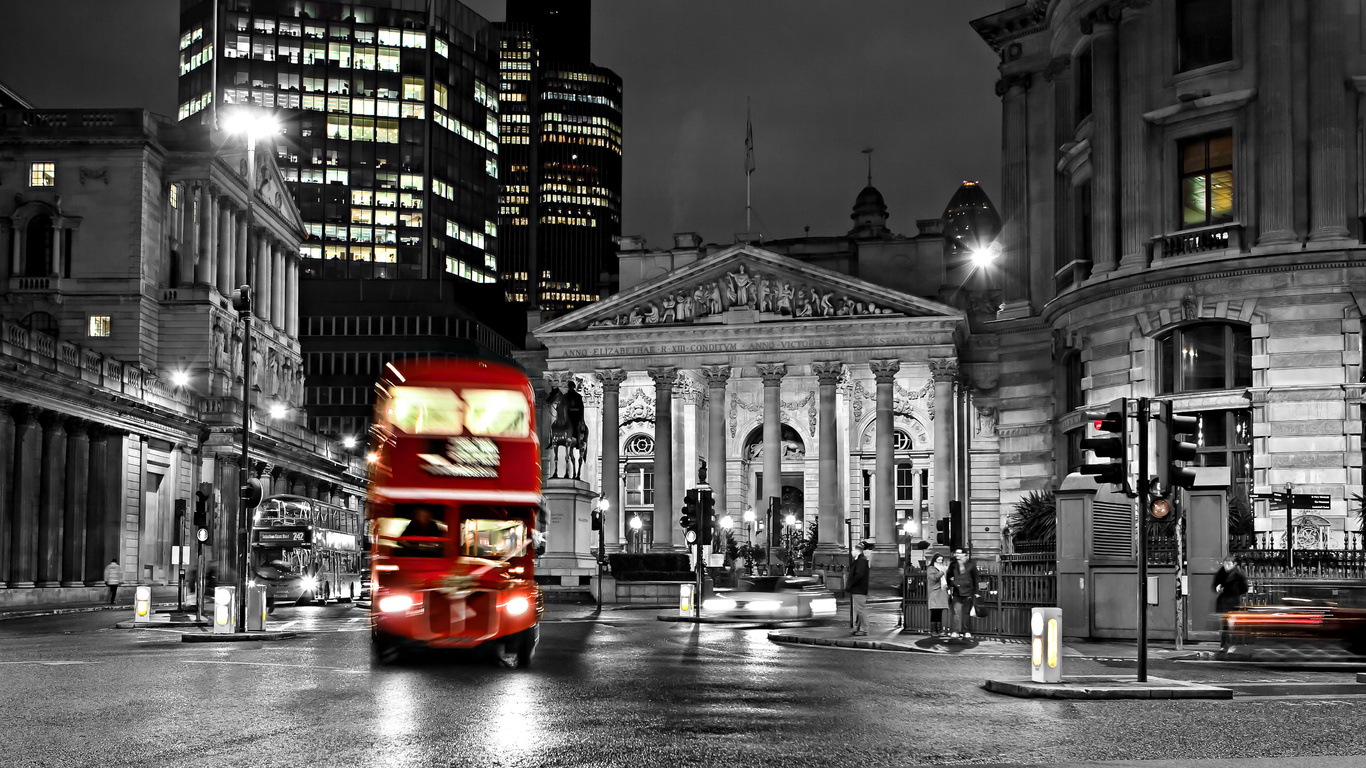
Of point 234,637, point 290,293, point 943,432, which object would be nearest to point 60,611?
point 234,637

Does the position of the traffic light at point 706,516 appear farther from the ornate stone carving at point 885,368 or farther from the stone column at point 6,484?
the ornate stone carving at point 885,368

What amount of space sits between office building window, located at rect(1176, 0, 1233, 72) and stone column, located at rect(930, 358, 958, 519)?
142 ft

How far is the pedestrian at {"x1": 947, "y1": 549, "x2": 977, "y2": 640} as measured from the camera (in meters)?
31.8

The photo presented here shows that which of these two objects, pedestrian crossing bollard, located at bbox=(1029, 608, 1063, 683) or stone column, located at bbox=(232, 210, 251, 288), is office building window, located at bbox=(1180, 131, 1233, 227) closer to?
pedestrian crossing bollard, located at bbox=(1029, 608, 1063, 683)

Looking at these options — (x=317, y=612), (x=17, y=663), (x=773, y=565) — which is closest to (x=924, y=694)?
(x=17, y=663)

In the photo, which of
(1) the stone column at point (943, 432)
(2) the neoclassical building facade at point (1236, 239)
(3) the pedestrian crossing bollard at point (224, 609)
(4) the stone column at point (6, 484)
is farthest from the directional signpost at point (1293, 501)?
(1) the stone column at point (943, 432)

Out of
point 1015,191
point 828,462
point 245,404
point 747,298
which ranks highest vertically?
point 747,298

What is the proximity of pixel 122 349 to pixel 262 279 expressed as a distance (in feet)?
60.3

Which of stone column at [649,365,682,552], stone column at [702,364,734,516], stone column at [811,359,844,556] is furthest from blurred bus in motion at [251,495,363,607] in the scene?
stone column at [811,359,844,556]

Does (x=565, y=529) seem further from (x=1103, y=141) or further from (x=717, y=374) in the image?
(x=717, y=374)

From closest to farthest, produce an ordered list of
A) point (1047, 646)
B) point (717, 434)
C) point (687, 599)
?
point (1047, 646)
point (687, 599)
point (717, 434)

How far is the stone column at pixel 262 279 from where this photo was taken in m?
94.2

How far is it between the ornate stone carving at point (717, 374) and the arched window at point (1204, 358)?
155ft

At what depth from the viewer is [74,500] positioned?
6134cm
